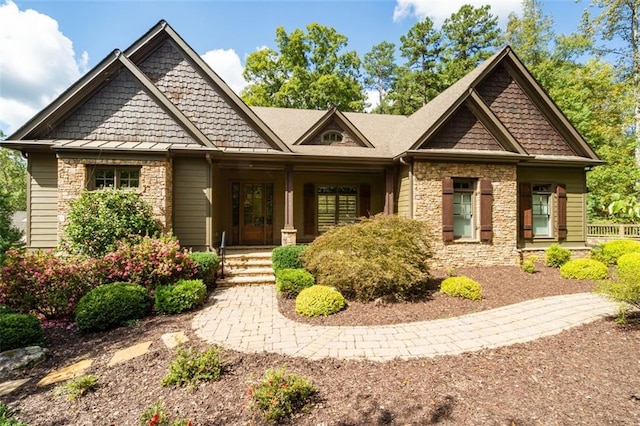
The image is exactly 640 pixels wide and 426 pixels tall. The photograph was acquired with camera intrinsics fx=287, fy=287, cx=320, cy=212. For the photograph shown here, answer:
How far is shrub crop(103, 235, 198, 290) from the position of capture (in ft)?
20.1

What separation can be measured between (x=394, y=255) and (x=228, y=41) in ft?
32.9

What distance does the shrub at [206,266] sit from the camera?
23.0 ft

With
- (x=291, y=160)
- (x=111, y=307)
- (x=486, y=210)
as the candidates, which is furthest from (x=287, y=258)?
(x=486, y=210)

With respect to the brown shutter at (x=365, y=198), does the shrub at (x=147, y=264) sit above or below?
below

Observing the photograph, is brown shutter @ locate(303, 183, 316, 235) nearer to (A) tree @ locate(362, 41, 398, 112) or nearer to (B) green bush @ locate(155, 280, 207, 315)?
(B) green bush @ locate(155, 280, 207, 315)

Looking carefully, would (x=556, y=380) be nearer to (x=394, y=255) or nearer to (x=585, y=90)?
(x=394, y=255)

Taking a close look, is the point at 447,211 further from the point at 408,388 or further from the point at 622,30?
the point at 622,30

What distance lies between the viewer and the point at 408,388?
3.10m

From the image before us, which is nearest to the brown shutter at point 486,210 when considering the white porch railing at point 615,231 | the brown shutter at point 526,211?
the brown shutter at point 526,211

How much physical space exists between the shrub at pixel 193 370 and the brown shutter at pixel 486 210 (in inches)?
339

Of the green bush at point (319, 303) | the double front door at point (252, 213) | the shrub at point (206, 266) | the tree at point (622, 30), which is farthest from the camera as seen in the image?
the tree at point (622, 30)

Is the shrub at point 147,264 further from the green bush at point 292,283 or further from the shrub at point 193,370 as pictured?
the shrub at point 193,370

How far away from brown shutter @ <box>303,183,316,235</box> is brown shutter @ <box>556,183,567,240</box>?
8854 millimetres

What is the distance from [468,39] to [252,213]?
2471cm
